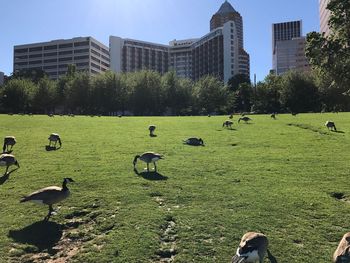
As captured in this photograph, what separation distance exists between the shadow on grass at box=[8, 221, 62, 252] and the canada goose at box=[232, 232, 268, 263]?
5199mm

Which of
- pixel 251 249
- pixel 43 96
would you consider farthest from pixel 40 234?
pixel 43 96

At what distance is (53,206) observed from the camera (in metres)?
14.1

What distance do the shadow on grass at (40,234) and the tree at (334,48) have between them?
1217cm

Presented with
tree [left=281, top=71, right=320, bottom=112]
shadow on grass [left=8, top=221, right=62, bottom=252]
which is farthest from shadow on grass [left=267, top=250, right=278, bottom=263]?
tree [left=281, top=71, right=320, bottom=112]

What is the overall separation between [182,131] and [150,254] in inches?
939

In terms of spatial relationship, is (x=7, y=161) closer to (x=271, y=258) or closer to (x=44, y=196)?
(x=44, y=196)

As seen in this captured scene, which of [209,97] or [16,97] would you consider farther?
[209,97]

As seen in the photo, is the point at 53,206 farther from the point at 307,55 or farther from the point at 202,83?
the point at 202,83

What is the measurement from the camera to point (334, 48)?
1720cm

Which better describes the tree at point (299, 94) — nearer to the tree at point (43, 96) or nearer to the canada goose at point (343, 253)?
the tree at point (43, 96)

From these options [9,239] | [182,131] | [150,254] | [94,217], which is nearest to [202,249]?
[150,254]

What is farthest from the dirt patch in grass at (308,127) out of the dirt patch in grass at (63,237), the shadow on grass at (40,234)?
the shadow on grass at (40,234)

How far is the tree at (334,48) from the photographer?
54.7 ft

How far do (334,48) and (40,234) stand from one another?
515 inches
